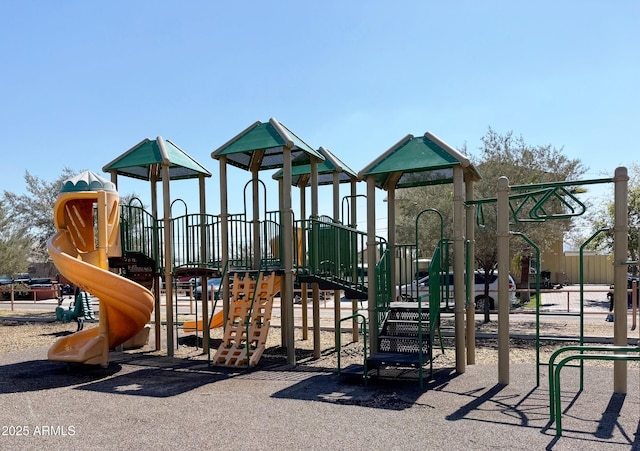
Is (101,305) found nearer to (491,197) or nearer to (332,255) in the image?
(332,255)

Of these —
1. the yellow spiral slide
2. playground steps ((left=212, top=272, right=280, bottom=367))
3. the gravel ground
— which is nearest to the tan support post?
the gravel ground

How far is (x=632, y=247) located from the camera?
20250mm

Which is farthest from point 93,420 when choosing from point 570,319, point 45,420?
point 570,319

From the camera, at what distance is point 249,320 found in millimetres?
9336

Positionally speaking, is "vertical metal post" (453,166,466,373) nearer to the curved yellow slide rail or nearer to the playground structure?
the playground structure

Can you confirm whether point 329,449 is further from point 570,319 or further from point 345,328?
point 570,319

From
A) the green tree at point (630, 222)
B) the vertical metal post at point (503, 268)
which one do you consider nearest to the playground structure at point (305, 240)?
the vertical metal post at point (503, 268)

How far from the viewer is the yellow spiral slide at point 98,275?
9.10m

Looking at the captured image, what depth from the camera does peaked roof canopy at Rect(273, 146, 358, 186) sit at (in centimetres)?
1174

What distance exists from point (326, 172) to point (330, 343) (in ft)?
12.9

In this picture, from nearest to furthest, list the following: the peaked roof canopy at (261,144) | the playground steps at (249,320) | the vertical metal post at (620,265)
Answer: the vertical metal post at (620,265)
the playground steps at (249,320)
the peaked roof canopy at (261,144)

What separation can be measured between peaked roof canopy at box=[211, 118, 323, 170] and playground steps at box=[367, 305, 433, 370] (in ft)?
11.5

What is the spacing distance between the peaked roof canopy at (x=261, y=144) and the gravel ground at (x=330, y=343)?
4000mm

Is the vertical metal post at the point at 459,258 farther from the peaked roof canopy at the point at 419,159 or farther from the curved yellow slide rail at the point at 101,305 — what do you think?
the curved yellow slide rail at the point at 101,305
